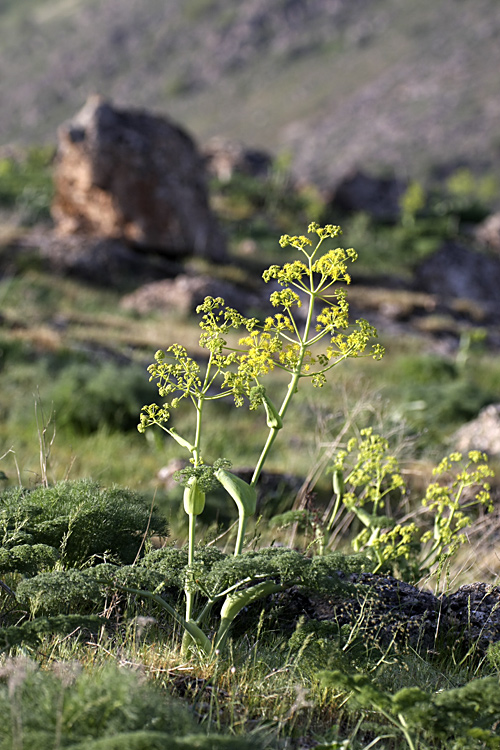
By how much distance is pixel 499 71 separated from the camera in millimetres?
82438

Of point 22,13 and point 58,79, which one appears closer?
point 58,79

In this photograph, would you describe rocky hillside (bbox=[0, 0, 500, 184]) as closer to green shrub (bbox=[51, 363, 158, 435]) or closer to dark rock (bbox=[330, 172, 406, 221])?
dark rock (bbox=[330, 172, 406, 221])

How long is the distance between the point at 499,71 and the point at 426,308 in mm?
79106

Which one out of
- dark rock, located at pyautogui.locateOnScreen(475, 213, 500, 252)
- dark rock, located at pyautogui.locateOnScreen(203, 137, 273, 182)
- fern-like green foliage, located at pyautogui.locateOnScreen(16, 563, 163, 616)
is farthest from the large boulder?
fern-like green foliage, located at pyautogui.locateOnScreen(16, 563, 163, 616)

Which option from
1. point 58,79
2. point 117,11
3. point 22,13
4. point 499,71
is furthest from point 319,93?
point 22,13

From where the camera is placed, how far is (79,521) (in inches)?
102

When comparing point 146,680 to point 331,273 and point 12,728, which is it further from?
point 331,273

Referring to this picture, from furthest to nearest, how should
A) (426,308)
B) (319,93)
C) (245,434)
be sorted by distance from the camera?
1. (319,93)
2. (426,308)
3. (245,434)

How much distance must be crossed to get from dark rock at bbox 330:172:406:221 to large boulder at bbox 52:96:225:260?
1039 cm

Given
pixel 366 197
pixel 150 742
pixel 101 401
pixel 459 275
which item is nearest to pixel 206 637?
pixel 150 742

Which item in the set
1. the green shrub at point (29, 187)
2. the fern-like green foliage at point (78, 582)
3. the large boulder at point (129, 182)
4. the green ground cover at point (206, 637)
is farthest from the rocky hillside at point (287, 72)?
the fern-like green foliage at point (78, 582)

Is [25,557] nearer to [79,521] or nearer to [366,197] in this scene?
[79,521]

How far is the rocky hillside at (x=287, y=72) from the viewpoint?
80062 millimetres

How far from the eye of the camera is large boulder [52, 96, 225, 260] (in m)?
15.4
